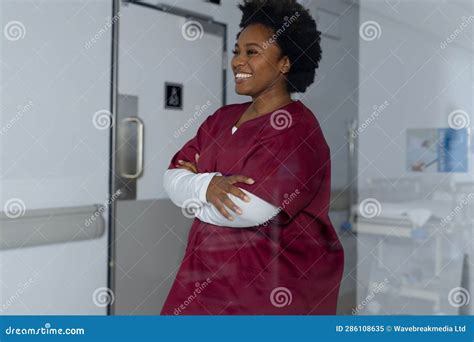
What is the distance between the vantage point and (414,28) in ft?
6.48

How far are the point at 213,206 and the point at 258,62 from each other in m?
0.46

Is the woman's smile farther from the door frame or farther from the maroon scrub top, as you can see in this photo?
the door frame

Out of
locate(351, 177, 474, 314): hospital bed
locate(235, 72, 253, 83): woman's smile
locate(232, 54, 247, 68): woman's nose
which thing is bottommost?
locate(351, 177, 474, 314): hospital bed

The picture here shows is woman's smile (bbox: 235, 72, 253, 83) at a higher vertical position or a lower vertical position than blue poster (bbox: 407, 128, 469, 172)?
higher

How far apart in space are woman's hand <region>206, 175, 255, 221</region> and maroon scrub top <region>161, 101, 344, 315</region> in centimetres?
2

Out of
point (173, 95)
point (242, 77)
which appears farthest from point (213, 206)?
point (173, 95)

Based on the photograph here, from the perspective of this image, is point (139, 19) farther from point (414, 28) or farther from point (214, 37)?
point (414, 28)

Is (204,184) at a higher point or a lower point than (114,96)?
lower

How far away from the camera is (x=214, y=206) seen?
1.78 meters

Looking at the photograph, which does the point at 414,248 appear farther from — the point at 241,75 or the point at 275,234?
the point at 241,75

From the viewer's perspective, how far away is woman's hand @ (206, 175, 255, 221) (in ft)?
5.73

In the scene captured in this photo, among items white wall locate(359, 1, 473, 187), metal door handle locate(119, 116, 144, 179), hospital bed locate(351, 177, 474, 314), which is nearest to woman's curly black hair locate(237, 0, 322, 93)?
white wall locate(359, 1, 473, 187)
